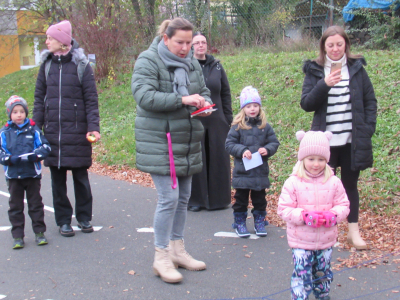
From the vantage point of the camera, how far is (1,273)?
14.0 feet

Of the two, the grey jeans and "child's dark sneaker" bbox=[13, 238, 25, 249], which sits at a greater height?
the grey jeans

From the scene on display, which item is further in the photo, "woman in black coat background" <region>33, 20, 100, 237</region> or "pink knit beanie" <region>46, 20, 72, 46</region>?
"woman in black coat background" <region>33, 20, 100, 237</region>

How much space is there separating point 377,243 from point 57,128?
11.9 feet

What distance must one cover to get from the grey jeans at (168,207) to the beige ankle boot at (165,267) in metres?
0.07

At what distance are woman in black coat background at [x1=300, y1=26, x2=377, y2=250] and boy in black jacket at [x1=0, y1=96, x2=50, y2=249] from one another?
113 inches

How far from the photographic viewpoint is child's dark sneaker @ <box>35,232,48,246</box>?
495 centimetres

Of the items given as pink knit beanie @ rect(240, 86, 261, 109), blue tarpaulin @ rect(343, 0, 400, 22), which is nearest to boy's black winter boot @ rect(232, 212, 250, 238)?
pink knit beanie @ rect(240, 86, 261, 109)

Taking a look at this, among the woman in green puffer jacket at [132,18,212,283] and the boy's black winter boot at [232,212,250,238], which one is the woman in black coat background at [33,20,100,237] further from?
the boy's black winter boot at [232,212,250,238]

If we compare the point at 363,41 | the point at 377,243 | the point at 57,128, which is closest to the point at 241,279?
the point at 377,243

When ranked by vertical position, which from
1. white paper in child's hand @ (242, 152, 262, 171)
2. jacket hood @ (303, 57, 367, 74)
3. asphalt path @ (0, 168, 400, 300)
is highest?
jacket hood @ (303, 57, 367, 74)

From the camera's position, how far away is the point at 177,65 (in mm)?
3787

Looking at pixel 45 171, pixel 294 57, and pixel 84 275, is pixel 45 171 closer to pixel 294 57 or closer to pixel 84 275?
pixel 84 275

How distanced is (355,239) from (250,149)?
4.63 feet

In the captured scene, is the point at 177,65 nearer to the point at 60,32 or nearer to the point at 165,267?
the point at 165,267
